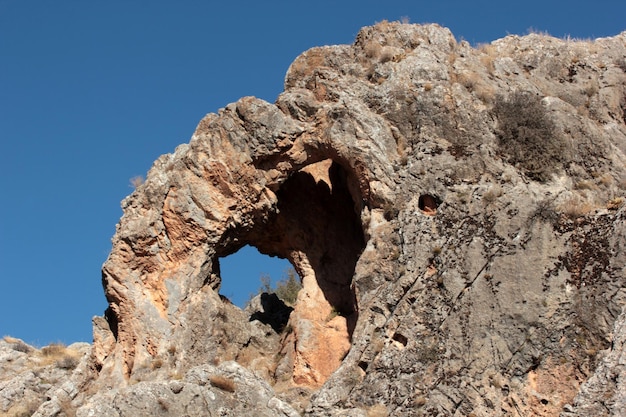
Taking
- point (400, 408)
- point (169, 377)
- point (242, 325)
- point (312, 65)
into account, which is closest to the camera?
point (400, 408)

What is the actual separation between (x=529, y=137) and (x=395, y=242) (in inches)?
172

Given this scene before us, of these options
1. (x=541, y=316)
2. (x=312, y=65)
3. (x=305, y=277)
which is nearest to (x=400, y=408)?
(x=541, y=316)

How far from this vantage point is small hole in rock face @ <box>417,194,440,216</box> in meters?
24.2

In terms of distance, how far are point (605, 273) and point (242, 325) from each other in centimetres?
939

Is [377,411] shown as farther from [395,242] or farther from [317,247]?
[317,247]

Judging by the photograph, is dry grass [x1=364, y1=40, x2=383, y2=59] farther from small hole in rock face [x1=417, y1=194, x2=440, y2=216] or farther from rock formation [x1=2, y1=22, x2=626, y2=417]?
small hole in rock face [x1=417, y1=194, x2=440, y2=216]

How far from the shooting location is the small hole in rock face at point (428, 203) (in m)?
24.2

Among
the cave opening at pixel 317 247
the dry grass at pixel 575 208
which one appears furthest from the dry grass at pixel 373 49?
the dry grass at pixel 575 208

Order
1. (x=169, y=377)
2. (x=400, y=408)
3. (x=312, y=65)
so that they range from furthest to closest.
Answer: (x=312, y=65)
(x=169, y=377)
(x=400, y=408)

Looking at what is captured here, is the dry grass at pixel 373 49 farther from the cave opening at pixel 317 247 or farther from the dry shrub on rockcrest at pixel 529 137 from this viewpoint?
the dry shrub on rockcrest at pixel 529 137

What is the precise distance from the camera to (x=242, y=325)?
86.7ft

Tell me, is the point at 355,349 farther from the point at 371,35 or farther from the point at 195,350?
the point at 371,35

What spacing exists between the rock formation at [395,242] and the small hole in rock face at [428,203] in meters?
0.05

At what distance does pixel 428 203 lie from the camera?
24.4 meters
